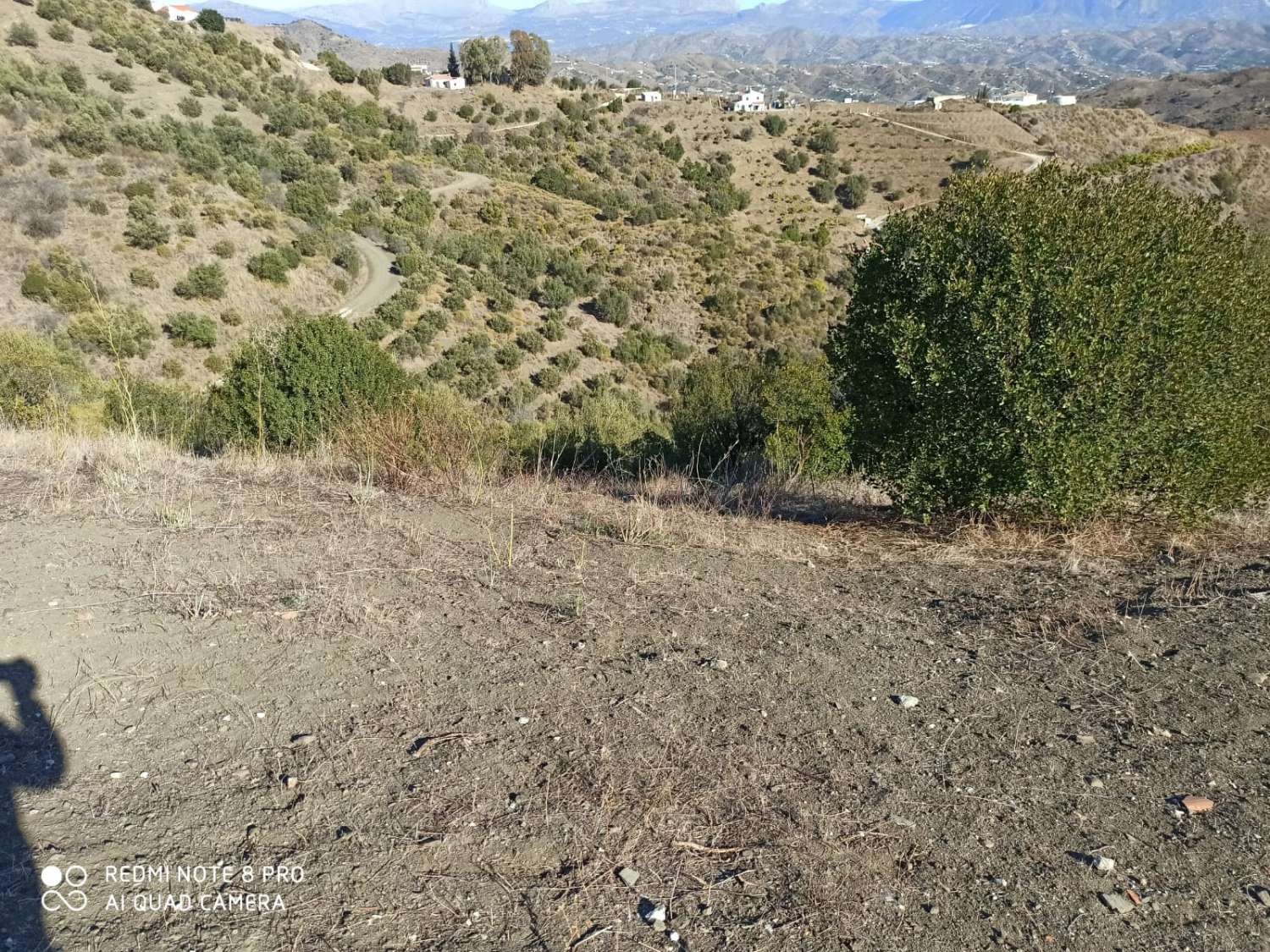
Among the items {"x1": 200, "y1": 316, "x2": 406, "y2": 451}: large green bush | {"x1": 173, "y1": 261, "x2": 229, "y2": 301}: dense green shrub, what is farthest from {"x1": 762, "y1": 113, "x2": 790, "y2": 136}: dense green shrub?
{"x1": 200, "y1": 316, "x2": 406, "y2": 451}: large green bush

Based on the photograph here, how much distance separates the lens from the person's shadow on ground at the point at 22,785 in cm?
209

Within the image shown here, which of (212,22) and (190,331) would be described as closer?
(190,331)

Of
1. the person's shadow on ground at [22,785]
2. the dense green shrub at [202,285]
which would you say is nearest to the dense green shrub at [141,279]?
the dense green shrub at [202,285]

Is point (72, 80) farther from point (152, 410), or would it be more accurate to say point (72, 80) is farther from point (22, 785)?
point (22, 785)

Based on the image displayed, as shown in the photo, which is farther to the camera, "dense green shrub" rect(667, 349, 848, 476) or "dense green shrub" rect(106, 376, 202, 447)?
"dense green shrub" rect(667, 349, 848, 476)

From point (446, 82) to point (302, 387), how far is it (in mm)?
60268

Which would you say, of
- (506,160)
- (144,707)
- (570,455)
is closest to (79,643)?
(144,707)

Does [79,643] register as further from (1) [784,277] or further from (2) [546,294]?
(1) [784,277]

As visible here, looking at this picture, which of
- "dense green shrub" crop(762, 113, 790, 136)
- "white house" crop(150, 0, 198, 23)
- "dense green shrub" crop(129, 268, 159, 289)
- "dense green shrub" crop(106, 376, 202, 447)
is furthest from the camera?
"dense green shrub" crop(762, 113, 790, 136)

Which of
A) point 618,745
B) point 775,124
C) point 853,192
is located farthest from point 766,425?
point 775,124

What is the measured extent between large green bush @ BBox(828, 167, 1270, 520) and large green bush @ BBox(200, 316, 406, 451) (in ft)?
20.6

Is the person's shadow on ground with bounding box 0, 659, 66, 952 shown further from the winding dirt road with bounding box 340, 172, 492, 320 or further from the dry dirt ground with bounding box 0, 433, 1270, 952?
the winding dirt road with bounding box 340, 172, 492, 320

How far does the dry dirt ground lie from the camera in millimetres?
2244

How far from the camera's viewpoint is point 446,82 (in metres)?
61.5
